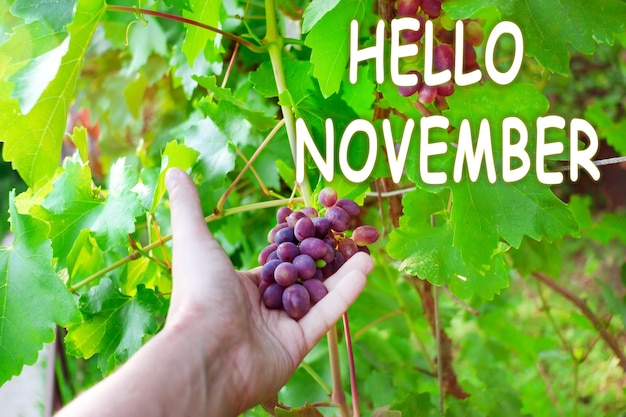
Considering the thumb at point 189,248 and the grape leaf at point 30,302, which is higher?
the thumb at point 189,248

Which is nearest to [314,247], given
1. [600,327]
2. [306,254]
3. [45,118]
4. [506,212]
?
[306,254]

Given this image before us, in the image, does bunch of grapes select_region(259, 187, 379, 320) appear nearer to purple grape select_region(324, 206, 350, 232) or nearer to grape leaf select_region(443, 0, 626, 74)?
purple grape select_region(324, 206, 350, 232)

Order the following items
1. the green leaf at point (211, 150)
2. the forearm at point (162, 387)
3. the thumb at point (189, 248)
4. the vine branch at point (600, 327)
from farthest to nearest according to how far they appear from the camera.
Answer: the vine branch at point (600, 327) → the green leaf at point (211, 150) → the thumb at point (189, 248) → the forearm at point (162, 387)

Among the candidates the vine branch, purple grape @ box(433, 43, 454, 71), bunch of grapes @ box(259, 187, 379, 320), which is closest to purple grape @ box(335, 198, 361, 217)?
bunch of grapes @ box(259, 187, 379, 320)

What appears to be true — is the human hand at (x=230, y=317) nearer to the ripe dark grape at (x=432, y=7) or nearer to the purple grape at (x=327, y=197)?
the purple grape at (x=327, y=197)

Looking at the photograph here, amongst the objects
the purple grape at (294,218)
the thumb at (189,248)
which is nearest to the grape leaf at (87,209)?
the thumb at (189,248)

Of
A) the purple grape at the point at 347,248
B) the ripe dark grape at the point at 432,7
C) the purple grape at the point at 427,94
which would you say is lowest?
the purple grape at the point at 347,248

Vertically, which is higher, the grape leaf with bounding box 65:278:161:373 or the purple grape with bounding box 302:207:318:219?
the purple grape with bounding box 302:207:318:219
